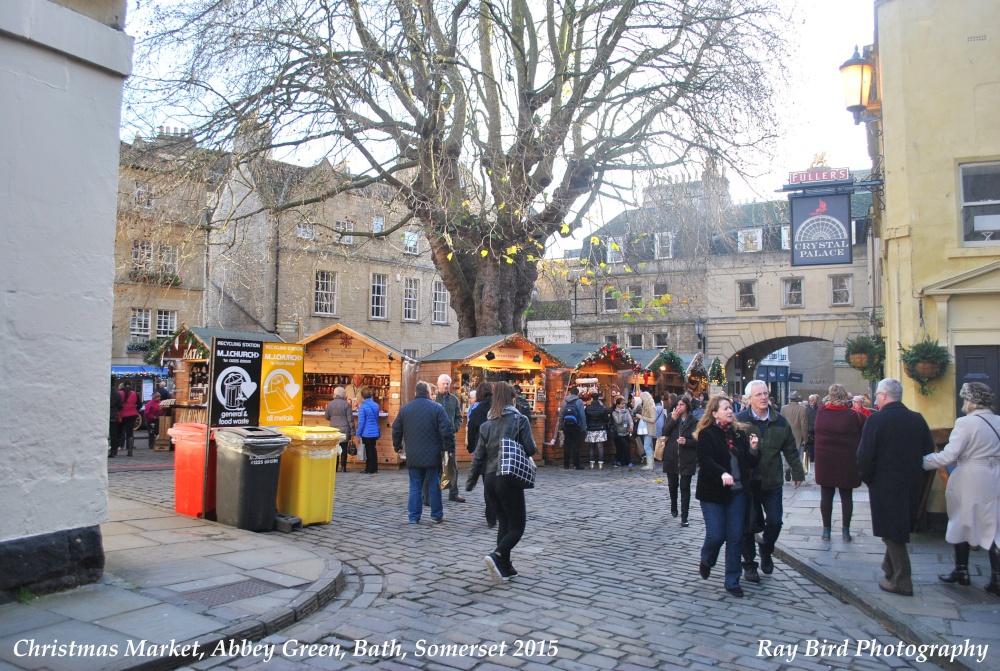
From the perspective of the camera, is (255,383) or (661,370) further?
(661,370)

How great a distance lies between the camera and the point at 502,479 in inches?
273

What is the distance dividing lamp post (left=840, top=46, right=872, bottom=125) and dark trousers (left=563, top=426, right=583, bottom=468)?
894 centimetres

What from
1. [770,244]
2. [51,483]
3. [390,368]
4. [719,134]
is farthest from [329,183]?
[770,244]

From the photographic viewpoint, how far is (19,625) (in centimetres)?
497

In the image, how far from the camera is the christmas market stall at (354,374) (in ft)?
55.8

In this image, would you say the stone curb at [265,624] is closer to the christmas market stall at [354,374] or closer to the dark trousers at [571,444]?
the christmas market stall at [354,374]

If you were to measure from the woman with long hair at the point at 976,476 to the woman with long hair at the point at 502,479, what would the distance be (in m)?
3.52

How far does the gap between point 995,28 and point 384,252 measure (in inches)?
1190

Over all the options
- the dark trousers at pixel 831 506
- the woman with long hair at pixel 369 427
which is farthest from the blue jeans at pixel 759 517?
the woman with long hair at pixel 369 427

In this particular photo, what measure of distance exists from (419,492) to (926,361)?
27.0ft

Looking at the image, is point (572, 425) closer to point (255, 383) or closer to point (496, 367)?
point (496, 367)

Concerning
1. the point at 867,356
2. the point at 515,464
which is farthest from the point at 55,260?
the point at 867,356

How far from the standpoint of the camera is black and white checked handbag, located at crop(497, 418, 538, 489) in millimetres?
6926

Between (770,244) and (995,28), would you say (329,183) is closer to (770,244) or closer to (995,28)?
(995,28)
